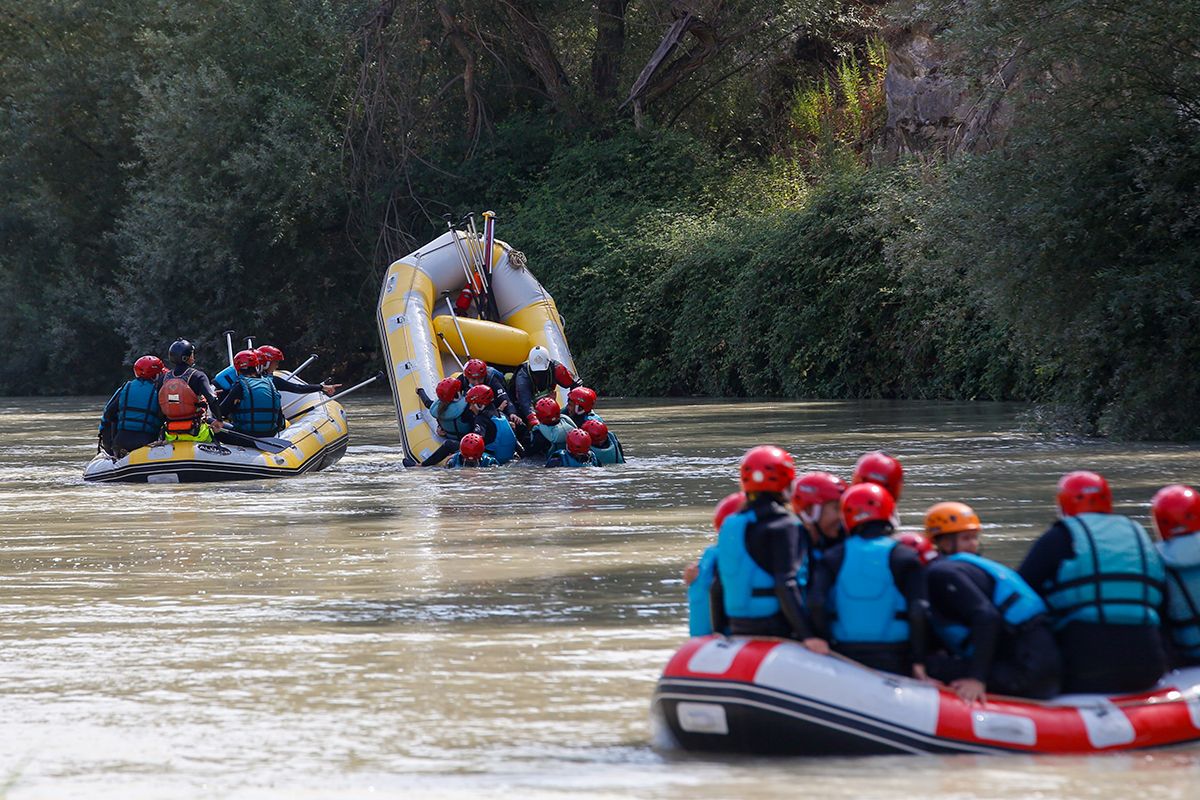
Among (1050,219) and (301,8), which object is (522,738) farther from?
(301,8)

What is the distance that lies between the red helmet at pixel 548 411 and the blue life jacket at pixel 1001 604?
36.0ft

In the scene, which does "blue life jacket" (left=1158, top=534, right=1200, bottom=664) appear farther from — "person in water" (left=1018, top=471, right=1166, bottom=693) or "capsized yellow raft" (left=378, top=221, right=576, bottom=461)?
"capsized yellow raft" (left=378, top=221, right=576, bottom=461)

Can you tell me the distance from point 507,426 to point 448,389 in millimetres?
716

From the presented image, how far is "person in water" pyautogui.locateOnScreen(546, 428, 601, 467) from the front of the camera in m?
17.0

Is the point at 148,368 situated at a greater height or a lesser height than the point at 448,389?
greater

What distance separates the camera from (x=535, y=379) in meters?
18.5

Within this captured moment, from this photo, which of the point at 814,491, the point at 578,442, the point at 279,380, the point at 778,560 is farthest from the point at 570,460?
the point at 778,560

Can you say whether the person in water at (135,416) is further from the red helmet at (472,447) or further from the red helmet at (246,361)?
the red helmet at (472,447)

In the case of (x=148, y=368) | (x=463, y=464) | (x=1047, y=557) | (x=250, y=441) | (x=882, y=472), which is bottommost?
(x=463, y=464)

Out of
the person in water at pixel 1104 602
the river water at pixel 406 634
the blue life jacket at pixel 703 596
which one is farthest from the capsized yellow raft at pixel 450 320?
the person in water at pixel 1104 602

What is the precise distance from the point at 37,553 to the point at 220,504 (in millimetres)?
3447

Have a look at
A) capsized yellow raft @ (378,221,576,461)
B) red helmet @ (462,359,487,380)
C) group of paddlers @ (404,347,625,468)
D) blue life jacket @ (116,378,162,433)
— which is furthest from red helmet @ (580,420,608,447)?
blue life jacket @ (116,378,162,433)

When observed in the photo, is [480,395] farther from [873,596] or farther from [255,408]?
[873,596]

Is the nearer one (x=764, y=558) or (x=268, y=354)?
(x=764, y=558)
